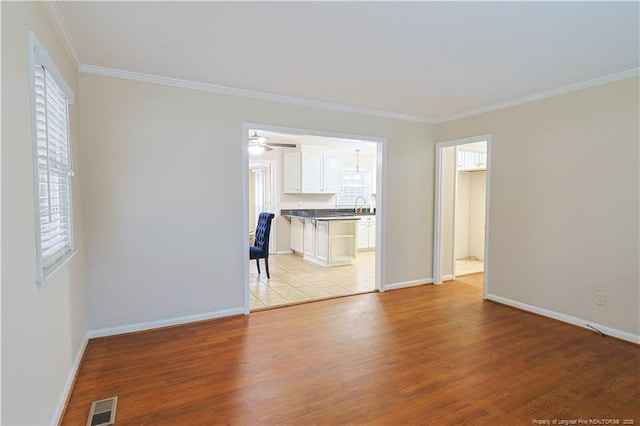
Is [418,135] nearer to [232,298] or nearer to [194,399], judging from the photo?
[232,298]

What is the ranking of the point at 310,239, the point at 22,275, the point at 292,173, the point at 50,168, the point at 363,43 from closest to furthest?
1. the point at 22,275
2. the point at 50,168
3. the point at 363,43
4. the point at 310,239
5. the point at 292,173

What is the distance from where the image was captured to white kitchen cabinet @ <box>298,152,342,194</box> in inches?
298

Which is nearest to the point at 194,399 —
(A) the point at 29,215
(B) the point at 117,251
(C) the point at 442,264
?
(A) the point at 29,215

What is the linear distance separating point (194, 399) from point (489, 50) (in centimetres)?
333

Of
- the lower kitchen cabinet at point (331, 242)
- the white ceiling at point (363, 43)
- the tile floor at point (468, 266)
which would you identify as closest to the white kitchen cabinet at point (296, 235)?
the lower kitchen cabinet at point (331, 242)

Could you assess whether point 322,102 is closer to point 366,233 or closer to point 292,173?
point 292,173

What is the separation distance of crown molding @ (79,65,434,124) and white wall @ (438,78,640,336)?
1.30 metres

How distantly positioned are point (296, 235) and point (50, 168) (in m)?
5.75

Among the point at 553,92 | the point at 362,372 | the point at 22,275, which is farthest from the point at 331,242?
the point at 22,275

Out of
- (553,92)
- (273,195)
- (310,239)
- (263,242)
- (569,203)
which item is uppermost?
(553,92)

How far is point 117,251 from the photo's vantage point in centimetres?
322

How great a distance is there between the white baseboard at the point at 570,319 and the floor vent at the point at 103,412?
4111 millimetres

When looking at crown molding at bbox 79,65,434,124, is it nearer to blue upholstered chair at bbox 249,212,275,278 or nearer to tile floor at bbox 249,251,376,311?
blue upholstered chair at bbox 249,212,275,278

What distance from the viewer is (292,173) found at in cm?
762
